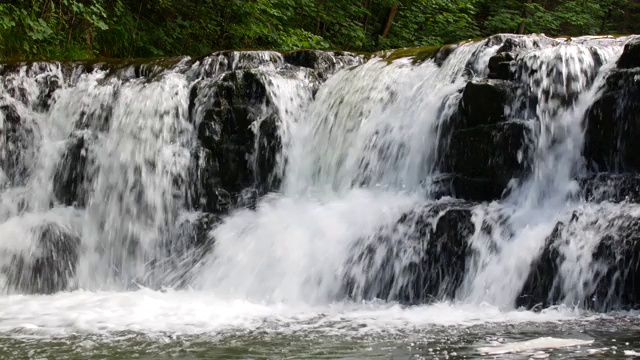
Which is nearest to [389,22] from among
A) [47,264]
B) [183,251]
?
[183,251]

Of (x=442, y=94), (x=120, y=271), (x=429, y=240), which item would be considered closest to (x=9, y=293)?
(x=120, y=271)

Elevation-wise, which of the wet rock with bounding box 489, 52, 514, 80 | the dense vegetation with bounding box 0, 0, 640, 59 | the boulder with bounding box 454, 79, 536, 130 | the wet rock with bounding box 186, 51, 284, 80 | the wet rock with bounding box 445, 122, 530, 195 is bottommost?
the wet rock with bounding box 445, 122, 530, 195

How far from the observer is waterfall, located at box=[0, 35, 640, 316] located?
238 inches

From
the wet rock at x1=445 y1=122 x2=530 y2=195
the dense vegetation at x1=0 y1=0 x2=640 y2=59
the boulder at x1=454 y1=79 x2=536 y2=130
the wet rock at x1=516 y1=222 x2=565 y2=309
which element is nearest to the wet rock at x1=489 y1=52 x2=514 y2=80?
the boulder at x1=454 y1=79 x2=536 y2=130

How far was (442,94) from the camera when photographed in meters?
7.33

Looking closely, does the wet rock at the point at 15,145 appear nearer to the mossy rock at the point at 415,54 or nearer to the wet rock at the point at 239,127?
the wet rock at the point at 239,127

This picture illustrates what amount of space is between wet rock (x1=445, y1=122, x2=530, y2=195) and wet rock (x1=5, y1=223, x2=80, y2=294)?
13.2 feet

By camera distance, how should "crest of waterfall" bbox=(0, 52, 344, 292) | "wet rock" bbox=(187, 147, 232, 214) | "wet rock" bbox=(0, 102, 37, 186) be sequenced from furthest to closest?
1. "wet rock" bbox=(0, 102, 37, 186)
2. "wet rock" bbox=(187, 147, 232, 214)
3. "crest of waterfall" bbox=(0, 52, 344, 292)

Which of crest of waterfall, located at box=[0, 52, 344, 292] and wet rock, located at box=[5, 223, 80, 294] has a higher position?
crest of waterfall, located at box=[0, 52, 344, 292]

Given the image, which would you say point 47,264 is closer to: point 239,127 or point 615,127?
point 239,127

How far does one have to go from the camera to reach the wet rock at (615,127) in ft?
20.1

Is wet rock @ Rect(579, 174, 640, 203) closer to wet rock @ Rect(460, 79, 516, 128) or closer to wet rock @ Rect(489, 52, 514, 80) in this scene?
wet rock @ Rect(460, 79, 516, 128)

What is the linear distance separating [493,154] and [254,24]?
24.4ft

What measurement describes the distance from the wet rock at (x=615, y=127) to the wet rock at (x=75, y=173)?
5.31 metres
